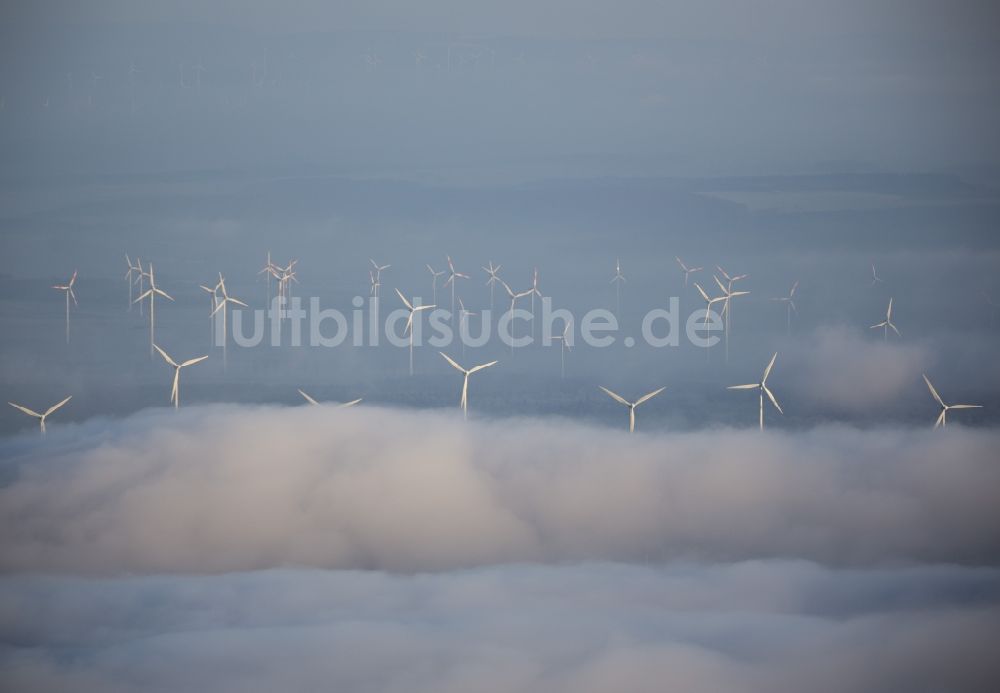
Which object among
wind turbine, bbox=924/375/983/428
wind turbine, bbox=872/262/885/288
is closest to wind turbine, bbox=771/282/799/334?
wind turbine, bbox=872/262/885/288

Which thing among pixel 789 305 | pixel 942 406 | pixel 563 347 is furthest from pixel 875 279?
pixel 942 406

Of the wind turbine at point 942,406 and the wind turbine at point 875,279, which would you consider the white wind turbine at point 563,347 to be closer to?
the wind turbine at point 942,406

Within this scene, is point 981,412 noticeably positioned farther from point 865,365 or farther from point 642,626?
point 642,626

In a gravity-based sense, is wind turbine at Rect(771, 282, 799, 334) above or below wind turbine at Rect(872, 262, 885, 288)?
below

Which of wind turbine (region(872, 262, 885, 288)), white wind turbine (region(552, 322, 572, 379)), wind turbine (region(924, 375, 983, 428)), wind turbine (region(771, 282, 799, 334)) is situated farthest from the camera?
wind turbine (region(872, 262, 885, 288))

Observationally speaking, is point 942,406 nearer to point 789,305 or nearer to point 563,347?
point 563,347

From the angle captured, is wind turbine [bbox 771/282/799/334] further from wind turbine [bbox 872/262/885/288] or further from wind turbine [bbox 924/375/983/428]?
wind turbine [bbox 924/375/983/428]

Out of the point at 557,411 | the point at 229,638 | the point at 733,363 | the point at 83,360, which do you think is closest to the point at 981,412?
the point at 733,363

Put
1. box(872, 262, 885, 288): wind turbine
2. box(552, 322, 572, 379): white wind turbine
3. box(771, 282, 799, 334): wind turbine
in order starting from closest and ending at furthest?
box(552, 322, 572, 379): white wind turbine < box(771, 282, 799, 334): wind turbine < box(872, 262, 885, 288): wind turbine
